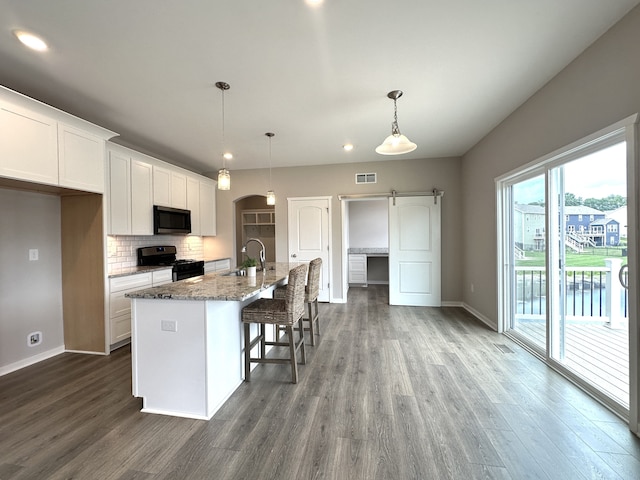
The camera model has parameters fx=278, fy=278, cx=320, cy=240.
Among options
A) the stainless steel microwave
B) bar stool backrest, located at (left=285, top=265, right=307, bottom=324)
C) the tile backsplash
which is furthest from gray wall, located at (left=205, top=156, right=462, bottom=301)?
bar stool backrest, located at (left=285, top=265, right=307, bottom=324)

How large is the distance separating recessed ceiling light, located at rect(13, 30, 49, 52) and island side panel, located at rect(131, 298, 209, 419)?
1887 mm

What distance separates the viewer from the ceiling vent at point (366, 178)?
16.8ft

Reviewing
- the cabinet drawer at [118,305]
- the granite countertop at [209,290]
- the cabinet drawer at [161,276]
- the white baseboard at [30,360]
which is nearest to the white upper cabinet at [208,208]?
the cabinet drawer at [161,276]

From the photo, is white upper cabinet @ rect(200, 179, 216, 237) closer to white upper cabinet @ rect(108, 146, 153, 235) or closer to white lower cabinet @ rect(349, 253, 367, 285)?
white upper cabinet @ rect(108, 146, 153, 235)

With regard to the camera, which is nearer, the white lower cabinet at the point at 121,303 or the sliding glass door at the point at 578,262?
the sliding glass door at the point at 578,262

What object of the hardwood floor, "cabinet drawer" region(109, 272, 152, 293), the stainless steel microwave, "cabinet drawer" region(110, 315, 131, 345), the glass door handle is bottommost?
the hardwood floor

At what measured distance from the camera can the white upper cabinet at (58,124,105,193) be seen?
2.61 metres

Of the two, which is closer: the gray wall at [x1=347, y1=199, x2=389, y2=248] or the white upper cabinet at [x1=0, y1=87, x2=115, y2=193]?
the white upper cabinet at [x1=0, y1=87, x2=115, y2=193]

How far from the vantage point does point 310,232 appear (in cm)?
534

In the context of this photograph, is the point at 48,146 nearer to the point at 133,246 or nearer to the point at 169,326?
the point at 133,246

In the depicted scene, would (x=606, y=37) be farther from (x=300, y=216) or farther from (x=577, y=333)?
(x=300, y=216)

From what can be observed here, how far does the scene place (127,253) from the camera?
3855mm

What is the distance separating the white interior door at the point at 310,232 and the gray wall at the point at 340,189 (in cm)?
13

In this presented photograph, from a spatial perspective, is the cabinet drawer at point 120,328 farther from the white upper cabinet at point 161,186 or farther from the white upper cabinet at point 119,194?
the white upper cabinet at point 161,186
